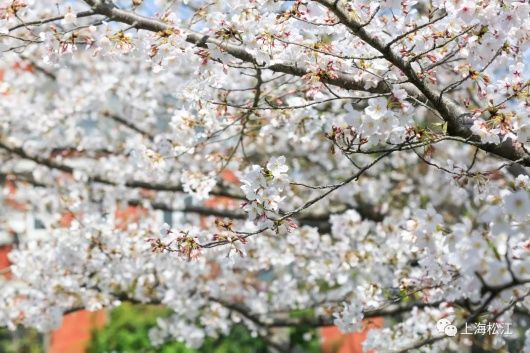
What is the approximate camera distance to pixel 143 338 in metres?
11.3

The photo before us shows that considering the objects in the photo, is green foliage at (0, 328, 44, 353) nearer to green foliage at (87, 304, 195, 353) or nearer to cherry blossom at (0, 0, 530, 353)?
green foliage at (87, 304, 195, 353)

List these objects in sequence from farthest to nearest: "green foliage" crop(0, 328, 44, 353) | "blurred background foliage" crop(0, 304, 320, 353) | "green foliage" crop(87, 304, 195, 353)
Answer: "green foliage" crop(0, 328, 44, 353) < "green foliage" crop(87, 304, 195, 353) < "blurred background foliage" crop(0, 304, 320, 353)

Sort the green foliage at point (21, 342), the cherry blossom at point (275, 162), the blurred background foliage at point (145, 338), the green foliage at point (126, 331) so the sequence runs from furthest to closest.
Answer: the green foliage at point (21, 342), the green foliage at point (126, 331), the blurred background foliage at point (145, 338), the cherry blossom at point (275, 162)

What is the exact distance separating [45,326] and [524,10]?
15.0 feet

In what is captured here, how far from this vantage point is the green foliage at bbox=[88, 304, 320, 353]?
11227mm

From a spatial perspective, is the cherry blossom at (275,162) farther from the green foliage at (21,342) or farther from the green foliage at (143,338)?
the green foliage at (21,342)

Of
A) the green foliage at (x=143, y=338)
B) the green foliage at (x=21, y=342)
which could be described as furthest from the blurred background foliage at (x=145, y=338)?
the green foliage at (x=21, y=342)

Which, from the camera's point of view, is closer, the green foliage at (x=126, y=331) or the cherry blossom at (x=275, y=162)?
the cherry blossom at (x=275, y=162)

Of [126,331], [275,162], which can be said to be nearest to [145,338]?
[126,331]

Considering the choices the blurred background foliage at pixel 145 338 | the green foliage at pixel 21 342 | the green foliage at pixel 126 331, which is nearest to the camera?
the blurred background foliage at pixel 145 338

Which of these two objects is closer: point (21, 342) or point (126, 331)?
point (126, 331)

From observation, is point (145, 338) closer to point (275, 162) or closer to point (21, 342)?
point (21, 342)

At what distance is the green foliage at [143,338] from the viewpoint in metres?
11.2

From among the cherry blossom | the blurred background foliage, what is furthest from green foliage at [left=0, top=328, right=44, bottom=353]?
the cherry blossom
